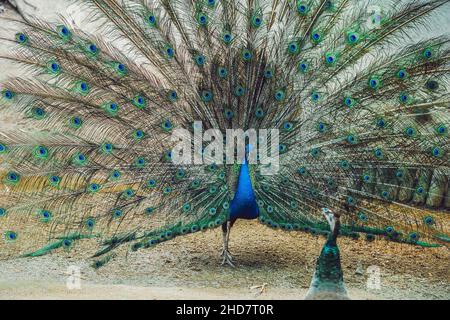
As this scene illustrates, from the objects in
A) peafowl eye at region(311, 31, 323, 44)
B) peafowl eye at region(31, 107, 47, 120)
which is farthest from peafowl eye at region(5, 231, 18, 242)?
peafowl eye at region(311, 31, 323, 44)

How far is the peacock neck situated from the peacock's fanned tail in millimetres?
62

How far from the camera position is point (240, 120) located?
14.6 ft

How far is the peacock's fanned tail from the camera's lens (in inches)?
163

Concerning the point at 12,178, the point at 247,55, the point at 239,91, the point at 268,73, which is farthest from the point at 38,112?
the point at 268,73

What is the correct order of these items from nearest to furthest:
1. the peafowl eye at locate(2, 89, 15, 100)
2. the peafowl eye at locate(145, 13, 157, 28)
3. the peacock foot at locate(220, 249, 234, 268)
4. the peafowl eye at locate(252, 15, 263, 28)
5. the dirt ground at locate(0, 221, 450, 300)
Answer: the peafowl eye at locate(2, 89, 15, 100) → the dirt ground at locate(0, 221, 450, 300) → the peafowl eye at locate(145, 13, 157, 28) → the peafowl eye at locate(252, 15, 263, 28) → the peacock foot at locate(220, 249, 234, 268)

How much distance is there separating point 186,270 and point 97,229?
1.04 m

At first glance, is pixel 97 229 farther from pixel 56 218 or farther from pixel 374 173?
pixel 374 173

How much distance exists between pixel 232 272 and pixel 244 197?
32.0 inches

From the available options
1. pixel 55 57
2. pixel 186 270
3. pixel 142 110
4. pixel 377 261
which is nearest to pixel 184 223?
pixel 186 270

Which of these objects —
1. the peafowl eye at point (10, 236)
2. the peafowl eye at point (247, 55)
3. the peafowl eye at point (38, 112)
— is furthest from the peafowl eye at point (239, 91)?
the peafowl eye at point (10, 236)

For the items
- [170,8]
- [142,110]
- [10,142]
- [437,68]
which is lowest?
[10,142]

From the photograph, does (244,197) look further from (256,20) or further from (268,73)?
(256,20)

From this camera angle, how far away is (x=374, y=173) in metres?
4.36

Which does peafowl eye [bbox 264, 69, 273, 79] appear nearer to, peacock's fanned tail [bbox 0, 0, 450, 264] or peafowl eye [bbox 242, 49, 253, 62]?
peacock's fanned tail [bbox 0, 0, 450, 264]
